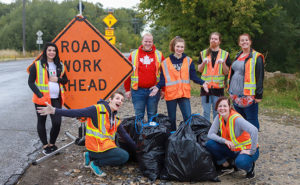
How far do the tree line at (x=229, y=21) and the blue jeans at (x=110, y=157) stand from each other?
9.67 m

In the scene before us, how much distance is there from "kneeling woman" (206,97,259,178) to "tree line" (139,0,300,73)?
8.99 meters

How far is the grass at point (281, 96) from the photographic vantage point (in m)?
9.61

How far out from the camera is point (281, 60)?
17.4 metres

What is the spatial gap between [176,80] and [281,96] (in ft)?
26.9

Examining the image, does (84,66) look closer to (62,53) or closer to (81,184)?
(62,53)

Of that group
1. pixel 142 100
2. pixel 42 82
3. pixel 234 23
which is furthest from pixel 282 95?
pixel 42 82

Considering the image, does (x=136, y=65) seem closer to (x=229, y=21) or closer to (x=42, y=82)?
(x=42, y=82)

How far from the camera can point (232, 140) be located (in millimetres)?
4008

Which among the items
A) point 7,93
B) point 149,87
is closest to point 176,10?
point 7,93

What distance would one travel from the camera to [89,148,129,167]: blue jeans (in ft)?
13.2

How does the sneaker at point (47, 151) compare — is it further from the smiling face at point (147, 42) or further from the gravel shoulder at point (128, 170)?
the smiling face at point (147, 42)

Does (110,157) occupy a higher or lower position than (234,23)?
lower

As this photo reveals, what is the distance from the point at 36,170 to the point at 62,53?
1.77m

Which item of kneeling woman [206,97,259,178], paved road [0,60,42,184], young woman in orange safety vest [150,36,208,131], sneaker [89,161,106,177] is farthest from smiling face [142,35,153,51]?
paved road [0,60,42,184]
